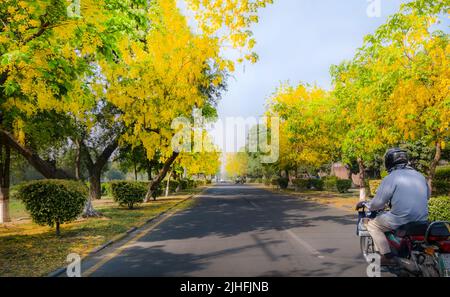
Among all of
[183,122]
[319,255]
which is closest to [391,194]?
[319,255]

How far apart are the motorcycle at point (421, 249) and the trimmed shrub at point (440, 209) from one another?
715 cm

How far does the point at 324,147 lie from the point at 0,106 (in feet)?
82.9

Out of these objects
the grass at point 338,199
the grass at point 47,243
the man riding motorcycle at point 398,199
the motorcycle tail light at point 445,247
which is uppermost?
the man riding motorcycle at point 398,199

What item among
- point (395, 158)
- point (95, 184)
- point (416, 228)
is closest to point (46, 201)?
point (395, 158)

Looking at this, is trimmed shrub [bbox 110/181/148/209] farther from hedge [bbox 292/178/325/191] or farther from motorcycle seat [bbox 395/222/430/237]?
hedge [bbox 292/178/325/191]

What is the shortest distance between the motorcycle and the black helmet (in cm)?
87

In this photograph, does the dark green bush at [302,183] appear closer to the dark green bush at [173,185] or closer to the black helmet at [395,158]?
the dark green bush at [173,185]

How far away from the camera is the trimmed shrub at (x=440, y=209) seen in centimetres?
1183

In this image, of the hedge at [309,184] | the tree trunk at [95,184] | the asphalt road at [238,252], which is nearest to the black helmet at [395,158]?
the asphalt road at [238,252]

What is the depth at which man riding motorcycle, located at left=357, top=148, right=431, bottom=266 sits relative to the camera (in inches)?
213

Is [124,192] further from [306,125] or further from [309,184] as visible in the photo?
[309,184]
